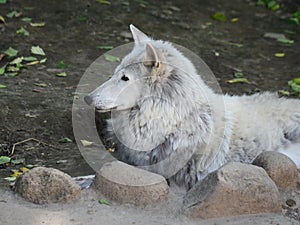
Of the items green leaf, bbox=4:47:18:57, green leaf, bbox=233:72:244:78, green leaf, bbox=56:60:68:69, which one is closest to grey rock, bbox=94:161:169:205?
green leaf, bbox=56:60:68:69

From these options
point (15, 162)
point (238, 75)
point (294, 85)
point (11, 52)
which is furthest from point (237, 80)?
point (15, 162)

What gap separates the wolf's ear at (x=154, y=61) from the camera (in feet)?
19.2

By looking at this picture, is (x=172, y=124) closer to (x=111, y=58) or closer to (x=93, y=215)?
(x=93, y=215)

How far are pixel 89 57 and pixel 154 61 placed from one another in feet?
10.7

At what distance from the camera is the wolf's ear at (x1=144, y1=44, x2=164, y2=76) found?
5.86 metres

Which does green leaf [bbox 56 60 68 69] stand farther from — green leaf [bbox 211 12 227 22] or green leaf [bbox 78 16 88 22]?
green leaf [bbox 211 12 227 22]

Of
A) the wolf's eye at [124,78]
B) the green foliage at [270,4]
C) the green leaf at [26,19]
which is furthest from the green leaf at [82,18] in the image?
the wolf's eye at [124,78]

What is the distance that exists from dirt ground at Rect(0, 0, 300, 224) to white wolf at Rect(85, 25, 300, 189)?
674mm

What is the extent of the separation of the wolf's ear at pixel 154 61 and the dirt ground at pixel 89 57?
119 centimetres

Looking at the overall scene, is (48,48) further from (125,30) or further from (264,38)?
(264,38)

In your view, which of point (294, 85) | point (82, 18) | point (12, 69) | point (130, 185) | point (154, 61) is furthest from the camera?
point (82, 18)

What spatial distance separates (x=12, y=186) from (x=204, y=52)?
4683 mm

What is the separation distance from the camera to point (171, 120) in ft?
19.7

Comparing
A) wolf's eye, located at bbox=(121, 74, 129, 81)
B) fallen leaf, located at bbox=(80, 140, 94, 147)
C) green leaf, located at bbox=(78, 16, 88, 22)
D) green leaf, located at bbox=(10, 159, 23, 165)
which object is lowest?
green leaf, located at bbox=(10, 159, 23, 165)
